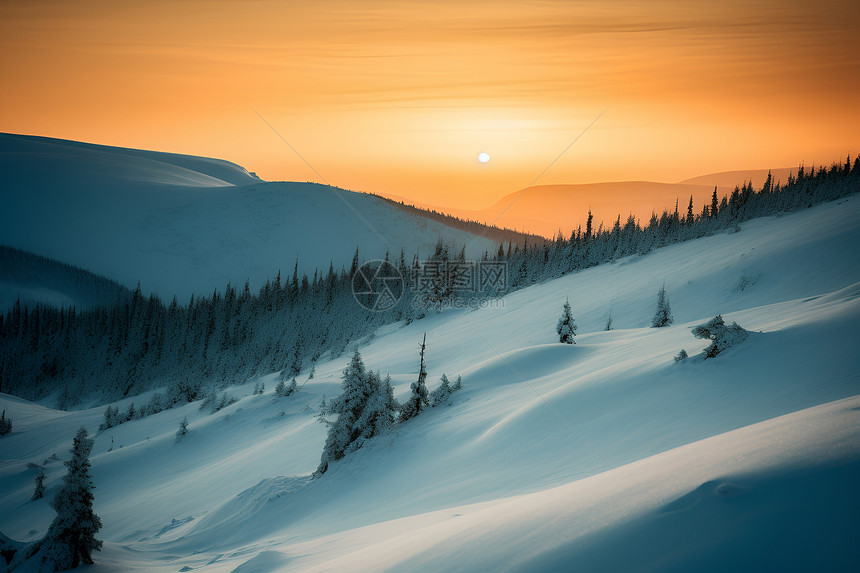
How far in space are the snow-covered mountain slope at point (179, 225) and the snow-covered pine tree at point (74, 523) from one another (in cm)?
12982

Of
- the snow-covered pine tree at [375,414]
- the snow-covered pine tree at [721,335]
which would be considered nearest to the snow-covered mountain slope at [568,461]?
the snow-covered pine tree at [721,335]

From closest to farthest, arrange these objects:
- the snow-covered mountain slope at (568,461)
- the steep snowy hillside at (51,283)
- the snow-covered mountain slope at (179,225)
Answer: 1. the snow-covered mountain slope at (568,461)
2. the steep snowy hillside at (51,283)
3. the snow-covered mountain slope at (179,225)

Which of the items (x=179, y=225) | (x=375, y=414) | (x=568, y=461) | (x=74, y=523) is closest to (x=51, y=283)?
(x=179, y=225)

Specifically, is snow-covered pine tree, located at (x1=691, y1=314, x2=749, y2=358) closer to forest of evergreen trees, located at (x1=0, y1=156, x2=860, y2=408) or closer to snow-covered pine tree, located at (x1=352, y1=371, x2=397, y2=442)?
snow-covered pine tree, located at (x1=352, y1=371, x2=397, y2=442)

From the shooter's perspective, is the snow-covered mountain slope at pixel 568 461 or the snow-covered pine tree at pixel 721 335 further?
the snow-covered pine tree at pixel 721 335

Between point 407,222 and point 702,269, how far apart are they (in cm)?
15625

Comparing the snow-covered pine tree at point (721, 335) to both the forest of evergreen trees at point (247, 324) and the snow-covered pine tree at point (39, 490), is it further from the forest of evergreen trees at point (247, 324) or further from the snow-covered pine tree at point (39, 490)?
the forest of evergreen trees at point (247, 324)

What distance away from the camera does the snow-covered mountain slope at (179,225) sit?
458 ft

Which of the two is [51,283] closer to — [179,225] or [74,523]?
[179,225]

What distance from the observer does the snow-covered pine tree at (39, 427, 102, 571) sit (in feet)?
38.4

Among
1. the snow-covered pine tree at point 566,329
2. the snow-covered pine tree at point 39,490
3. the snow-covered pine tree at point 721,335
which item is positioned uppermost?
the snow-covered pine tree at point 721,335

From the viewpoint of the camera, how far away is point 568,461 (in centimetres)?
1161

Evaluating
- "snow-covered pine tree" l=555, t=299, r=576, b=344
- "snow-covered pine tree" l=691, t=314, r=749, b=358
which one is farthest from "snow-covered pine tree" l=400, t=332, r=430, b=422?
"snow-covered pine tree" l=691, t=314, r=749, b=358

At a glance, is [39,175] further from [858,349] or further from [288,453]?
[858,349]
